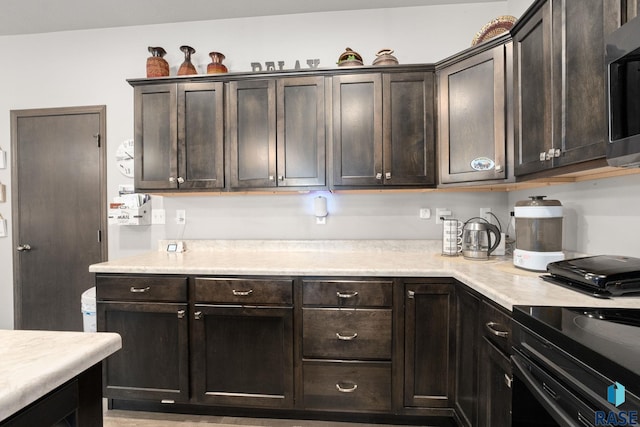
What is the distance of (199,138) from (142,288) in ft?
3.68

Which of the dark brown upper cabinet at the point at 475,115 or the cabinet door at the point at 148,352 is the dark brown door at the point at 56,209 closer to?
the cabinet door at the point at 148,352

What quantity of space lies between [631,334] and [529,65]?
136 centimetres

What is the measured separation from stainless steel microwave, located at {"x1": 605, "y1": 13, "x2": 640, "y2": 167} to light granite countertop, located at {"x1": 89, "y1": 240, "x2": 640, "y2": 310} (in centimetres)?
54

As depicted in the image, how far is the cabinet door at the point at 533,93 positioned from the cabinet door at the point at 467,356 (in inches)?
30.6

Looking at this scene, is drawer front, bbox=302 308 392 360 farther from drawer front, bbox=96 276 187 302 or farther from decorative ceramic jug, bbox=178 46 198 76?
decorative ceramic jug, bbox=178 46 198 76

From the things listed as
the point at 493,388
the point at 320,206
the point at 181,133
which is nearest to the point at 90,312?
the point at 181,133

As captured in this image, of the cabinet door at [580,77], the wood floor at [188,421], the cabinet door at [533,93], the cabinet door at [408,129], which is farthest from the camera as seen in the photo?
the cabinet door at [408,129]

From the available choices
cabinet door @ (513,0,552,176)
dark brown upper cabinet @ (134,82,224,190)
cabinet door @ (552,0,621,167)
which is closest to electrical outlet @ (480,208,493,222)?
cabinet door @ (513,0,552,176)

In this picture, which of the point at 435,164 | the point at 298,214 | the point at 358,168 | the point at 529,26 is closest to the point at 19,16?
the point at 298,214

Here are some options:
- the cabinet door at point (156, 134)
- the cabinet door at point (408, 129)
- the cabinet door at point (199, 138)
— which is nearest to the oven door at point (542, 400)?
the cabinet door at point (408, 129)

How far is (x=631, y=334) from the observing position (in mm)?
804

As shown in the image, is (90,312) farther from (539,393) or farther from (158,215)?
(539,393)

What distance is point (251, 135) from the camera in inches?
88.4

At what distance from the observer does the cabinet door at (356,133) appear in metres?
2.17
